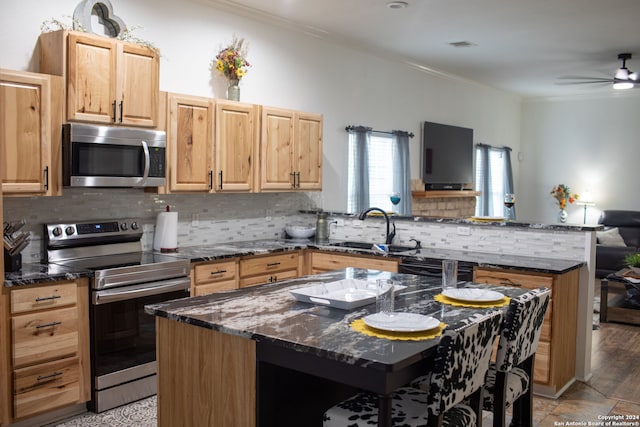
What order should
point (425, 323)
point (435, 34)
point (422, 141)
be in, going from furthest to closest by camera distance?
point (422, 141), point (435, 34), point (425, 323)

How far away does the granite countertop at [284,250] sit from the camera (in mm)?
3402

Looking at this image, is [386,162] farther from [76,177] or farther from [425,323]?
[425,323]

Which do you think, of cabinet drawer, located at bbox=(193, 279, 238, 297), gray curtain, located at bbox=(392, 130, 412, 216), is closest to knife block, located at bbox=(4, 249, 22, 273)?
cabinet drawer, located at bbox=(193, 279, 238, 297)

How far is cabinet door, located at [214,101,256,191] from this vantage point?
4.62m

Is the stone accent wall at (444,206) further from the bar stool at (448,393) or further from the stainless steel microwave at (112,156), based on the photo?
the bar stool at (448,393)

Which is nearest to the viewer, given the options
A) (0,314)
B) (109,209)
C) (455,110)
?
(0,314)

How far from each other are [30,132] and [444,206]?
19.5ft

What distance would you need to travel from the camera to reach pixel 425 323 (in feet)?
7.35

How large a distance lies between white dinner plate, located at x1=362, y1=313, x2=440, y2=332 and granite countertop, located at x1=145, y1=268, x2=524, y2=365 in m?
0.07

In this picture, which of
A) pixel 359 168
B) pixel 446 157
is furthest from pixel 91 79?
pixel 446 157

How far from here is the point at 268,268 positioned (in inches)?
189

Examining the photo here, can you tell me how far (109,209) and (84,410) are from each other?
1395 mm

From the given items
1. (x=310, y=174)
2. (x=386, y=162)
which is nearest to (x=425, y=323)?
(x=310, y=174)

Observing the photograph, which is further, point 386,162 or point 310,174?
point 386,162
